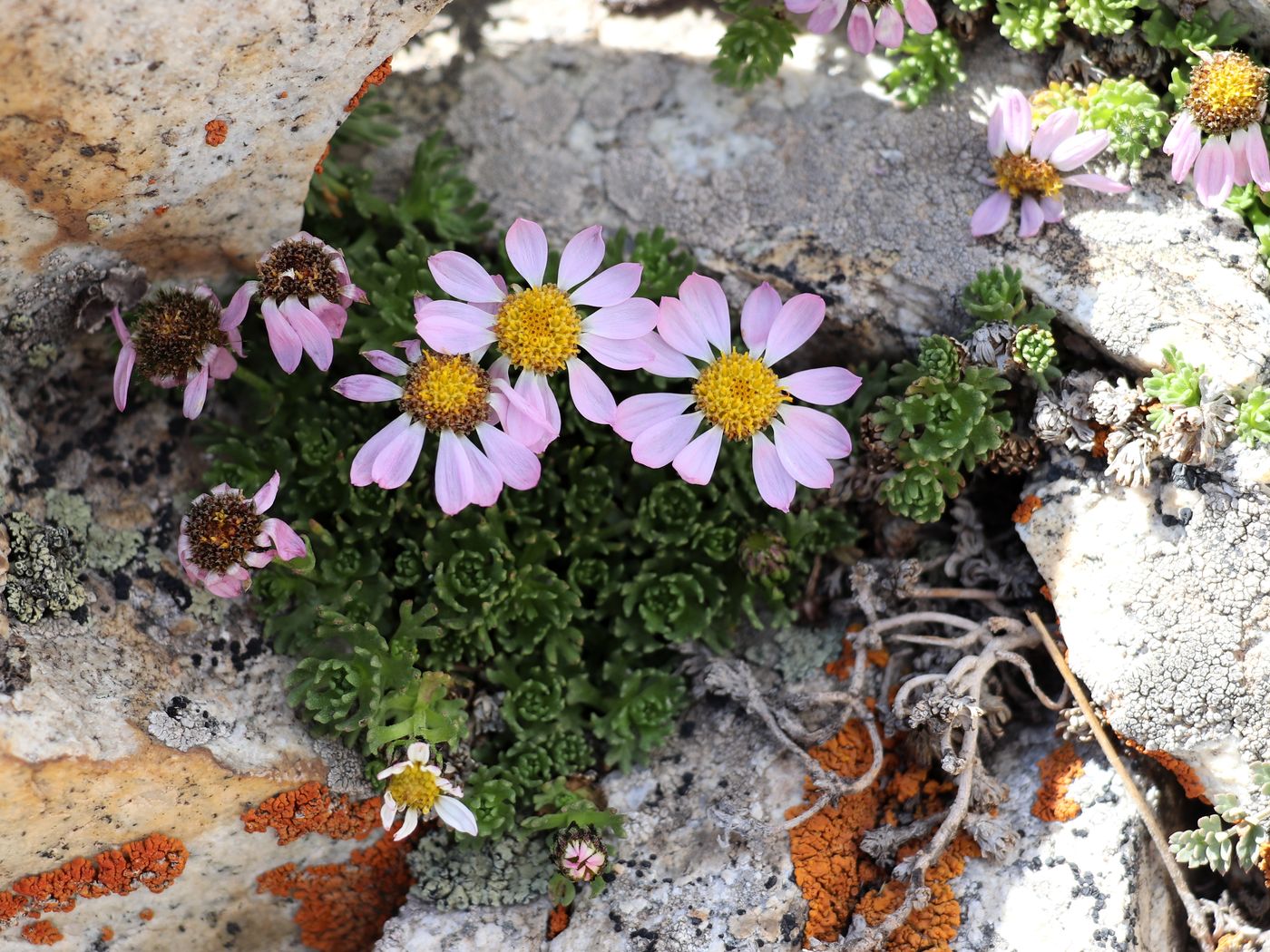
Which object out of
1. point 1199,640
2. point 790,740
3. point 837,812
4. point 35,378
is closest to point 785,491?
point 790,740

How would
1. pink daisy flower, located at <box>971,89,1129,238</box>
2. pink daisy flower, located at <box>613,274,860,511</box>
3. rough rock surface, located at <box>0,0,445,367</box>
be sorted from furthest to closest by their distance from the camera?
1. pink daisy flower, located at <box>971,89,1129,238</box>
2. pink daisy flower, located at <box>613,274,860,511</box>
3. rough rock surface, located at <box>0,0,445,367</box>

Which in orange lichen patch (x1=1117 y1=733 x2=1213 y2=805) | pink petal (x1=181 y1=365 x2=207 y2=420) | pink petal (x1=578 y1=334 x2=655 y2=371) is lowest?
orange lichen patch (x1=1117 y1=733 x2=1213 y2=805)

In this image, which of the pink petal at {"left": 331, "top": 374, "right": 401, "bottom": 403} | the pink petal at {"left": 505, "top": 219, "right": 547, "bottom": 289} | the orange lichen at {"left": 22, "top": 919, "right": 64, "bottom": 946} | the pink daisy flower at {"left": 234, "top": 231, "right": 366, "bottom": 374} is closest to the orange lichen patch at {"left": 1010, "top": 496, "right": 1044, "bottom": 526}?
the pink petal at {"left": 505, "top": 219, "right": 547, "bottom": 289}

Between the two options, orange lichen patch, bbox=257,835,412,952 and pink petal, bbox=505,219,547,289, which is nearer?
pink petal, bbox=505,219,547,289

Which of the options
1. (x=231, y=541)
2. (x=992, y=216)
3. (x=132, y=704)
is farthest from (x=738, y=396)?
(x=132, y=704)

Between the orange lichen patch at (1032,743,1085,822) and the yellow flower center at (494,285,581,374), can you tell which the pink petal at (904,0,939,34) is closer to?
the yellow flower center at (494,285,581,374)

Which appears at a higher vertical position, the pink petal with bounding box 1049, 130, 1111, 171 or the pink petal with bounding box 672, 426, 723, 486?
the pink petal with bounding box 1049, 130, 1111, 171

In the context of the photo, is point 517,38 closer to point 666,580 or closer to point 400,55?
point 400,55

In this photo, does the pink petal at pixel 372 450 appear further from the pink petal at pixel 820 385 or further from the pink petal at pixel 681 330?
the pink petal at pixel 820 385
